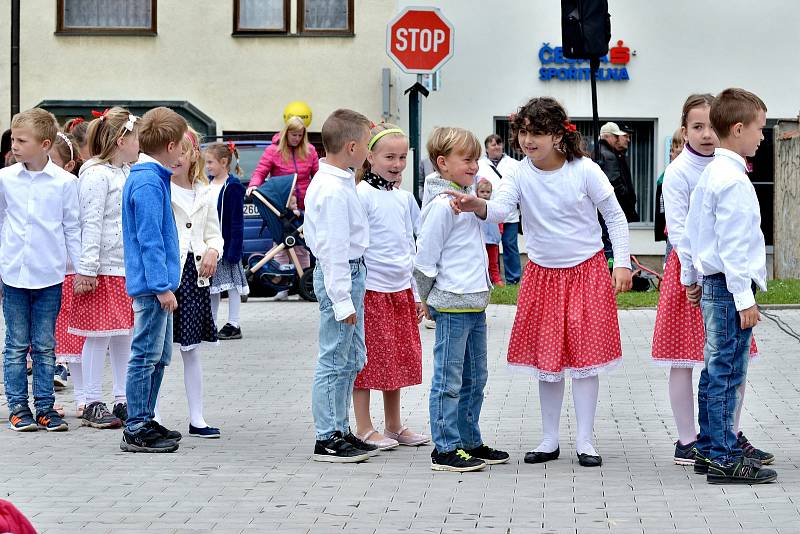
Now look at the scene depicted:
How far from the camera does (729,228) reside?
635 centimetres

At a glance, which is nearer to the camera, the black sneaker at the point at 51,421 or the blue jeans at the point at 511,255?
the black sneaker at the point at 51,421

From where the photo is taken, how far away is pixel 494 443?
767 centimetres

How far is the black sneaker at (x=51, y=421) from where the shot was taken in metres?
8.16

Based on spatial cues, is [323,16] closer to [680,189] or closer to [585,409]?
[680,189]

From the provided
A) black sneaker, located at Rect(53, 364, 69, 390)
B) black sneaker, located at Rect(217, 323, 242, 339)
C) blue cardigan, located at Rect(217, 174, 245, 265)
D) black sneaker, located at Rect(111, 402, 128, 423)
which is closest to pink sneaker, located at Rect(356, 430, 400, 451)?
black sneaker, located at Rect(111, 402, 128, 423)

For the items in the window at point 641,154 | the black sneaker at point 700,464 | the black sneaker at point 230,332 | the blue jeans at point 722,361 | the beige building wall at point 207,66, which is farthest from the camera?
the window at point 641,154

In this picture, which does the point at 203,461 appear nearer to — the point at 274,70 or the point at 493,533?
the point at 493,533

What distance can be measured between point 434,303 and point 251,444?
4.80ft

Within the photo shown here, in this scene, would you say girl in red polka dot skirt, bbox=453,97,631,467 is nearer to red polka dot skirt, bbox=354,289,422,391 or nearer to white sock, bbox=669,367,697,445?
white sock, bbox=669,367,697,445

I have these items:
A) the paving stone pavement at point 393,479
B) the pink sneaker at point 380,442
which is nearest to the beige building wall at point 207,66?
the paving stone pavement at point 393,479

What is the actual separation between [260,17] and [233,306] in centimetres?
1138

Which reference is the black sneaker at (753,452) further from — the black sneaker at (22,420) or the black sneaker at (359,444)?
the black sneaker at (22,420)

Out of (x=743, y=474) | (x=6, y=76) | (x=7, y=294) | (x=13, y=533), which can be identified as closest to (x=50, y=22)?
(x=6, y=76)

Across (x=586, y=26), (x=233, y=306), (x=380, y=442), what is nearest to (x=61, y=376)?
(x=233, y=306)
